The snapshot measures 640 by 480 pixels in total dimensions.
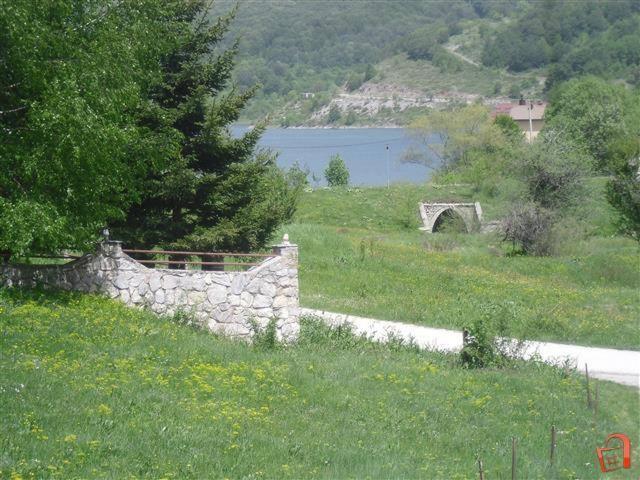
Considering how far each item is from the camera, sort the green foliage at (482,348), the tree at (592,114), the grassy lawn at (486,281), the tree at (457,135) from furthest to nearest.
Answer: the tree at (592,114) < the tree at (457,135) < the grassy lawn at (486,281) < the green foliage at (482,348)

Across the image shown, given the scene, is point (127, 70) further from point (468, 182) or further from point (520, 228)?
point (468, 182)

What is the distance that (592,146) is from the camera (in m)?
74.1

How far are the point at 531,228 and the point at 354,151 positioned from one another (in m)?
112

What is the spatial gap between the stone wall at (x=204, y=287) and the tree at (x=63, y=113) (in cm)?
79

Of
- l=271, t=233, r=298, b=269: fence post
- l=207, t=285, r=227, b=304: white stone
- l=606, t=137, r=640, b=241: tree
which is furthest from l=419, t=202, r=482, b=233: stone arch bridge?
l=207, t=285, r=227, b=304: white stone

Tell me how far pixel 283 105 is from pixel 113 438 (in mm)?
156432

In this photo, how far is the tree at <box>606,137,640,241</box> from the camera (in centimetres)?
3684

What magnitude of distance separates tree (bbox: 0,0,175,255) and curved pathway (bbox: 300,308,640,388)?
6.10m

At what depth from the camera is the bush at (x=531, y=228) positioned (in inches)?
1451

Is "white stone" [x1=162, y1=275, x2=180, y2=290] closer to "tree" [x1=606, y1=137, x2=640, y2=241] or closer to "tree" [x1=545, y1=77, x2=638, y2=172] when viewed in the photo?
"tree" [x1=606, y1=137, x2=640, y2=241]

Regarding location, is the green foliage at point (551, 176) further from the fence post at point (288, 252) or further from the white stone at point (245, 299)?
the white stone at point (245, 299)

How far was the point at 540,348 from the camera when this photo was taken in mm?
18516

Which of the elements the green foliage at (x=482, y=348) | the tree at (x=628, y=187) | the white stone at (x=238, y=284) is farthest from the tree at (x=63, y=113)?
the tree at (x=628, y=187)

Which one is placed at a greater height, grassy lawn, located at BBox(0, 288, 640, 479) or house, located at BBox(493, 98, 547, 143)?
house, located at BBox(493, 98, 547, 143)
